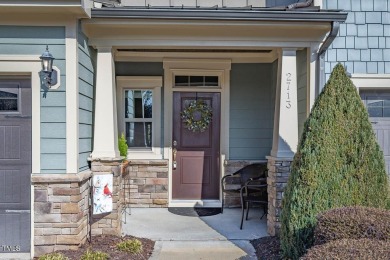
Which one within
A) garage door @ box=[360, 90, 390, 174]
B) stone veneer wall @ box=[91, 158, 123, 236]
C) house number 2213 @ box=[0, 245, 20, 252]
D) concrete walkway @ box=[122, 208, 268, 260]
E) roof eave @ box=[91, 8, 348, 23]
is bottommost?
concrete walkway @ box=[122, 208, 268, 260]

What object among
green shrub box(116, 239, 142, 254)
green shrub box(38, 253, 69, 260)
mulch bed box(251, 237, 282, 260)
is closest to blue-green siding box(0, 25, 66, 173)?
green shrub box(38, 253, 69, 260)

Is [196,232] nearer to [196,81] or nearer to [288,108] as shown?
[288,108]

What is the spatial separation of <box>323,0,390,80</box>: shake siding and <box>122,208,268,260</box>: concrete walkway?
8.63 feet

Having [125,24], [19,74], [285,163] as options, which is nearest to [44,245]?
[19,74]

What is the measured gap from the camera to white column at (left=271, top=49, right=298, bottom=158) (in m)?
4.17

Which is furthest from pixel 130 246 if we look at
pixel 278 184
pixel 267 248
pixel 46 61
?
pixel 46 61

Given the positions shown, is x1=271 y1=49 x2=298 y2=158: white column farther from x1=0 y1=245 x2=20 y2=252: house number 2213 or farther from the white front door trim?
x1=0 y1=245 x2=20 y2=252: house number 2213

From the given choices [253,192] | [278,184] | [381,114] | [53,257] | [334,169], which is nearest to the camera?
[334,169]

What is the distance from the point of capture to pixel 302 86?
4469 millimetres

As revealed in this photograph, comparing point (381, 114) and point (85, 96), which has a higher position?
point (85, 96)

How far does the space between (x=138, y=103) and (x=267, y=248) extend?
10.9ft

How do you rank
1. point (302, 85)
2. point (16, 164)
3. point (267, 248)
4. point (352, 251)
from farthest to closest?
point (302, 85) < point (267, 248) < point (16, 164) < point (352, 251)

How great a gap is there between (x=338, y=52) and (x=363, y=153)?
206 cm

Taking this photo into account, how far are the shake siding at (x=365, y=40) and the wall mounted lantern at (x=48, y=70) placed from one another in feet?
11.7
